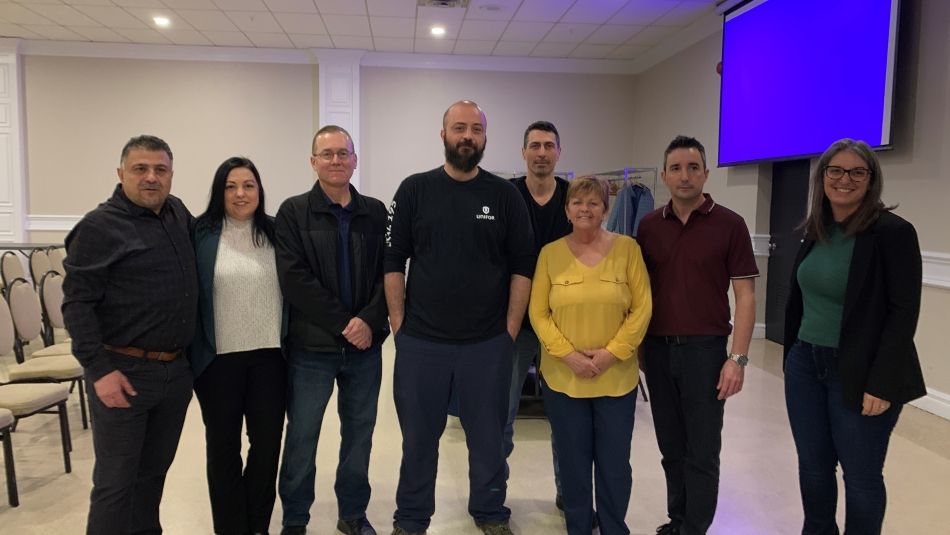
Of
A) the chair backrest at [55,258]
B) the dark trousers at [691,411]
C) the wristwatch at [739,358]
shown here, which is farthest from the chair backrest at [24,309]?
the wristwatch at [739,358]

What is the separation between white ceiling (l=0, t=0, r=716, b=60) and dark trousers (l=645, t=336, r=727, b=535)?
16.8 ft

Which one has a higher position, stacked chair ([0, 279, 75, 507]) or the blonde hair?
the blonde hair

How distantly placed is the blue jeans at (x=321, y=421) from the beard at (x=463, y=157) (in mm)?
828

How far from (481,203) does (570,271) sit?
1.43 feet

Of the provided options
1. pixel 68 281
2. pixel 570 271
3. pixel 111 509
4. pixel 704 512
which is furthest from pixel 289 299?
pixel 704 512

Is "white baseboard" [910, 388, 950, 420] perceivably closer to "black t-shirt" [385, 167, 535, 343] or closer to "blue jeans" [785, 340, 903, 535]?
"blue jeans" [785, 340, 903, 535]

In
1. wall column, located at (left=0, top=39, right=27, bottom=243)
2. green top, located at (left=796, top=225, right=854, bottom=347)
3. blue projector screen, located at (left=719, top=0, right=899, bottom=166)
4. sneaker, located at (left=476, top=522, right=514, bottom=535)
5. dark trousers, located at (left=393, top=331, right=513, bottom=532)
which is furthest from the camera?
wall column, located at (left=0, top=39, right=27, bottom=243)

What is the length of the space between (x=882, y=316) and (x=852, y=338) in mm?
111

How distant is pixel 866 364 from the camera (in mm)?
1822

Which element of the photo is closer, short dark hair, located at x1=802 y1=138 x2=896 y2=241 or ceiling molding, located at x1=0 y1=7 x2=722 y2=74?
short dark hair, located at x1=802 y1=138 x2=896 y2=241

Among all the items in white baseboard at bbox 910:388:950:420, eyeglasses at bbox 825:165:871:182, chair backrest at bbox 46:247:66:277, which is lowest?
white baseboard at bbox 910:388:950:420

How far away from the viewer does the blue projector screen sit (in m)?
4.41

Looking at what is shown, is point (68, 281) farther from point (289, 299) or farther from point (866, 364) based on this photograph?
point (866, 364)

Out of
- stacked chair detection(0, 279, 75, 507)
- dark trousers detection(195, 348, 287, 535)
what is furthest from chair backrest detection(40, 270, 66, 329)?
dark trousers detection(195, 348, 287, 535)
